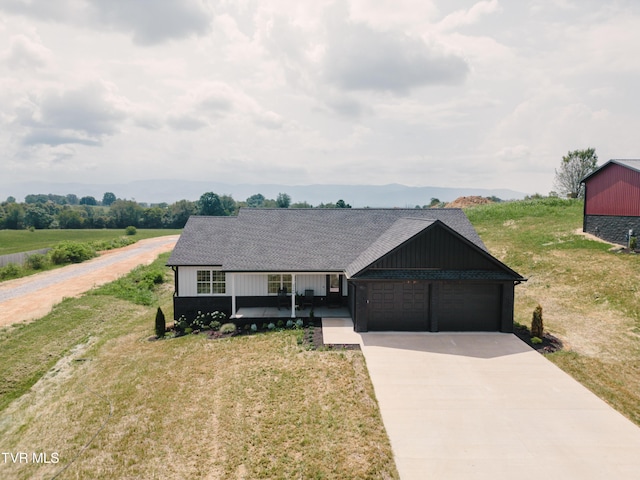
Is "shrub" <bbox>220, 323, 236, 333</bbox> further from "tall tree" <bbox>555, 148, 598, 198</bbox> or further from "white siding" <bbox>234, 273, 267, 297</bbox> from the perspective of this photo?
"tall tree" <bbox>555, 148, 598, 198</bbox>

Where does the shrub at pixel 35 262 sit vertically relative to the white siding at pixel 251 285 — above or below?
below

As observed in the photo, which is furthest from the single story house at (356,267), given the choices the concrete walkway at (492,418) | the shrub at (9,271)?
the shrub at (9,271)

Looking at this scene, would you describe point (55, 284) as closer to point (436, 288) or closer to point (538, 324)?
point (436, 288)

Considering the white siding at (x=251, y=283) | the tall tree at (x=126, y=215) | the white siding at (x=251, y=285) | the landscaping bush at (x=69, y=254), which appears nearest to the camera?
the white siding at (x=251, y=283)

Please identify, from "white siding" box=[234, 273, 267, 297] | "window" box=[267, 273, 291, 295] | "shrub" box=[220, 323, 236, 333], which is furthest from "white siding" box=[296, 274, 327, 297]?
"shrub" box=[220, 323, 236, 333]

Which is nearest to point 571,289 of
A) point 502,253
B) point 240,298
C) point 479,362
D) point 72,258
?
point 502,253

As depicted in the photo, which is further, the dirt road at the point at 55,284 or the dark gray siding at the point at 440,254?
the dirt road at the point at 55,284

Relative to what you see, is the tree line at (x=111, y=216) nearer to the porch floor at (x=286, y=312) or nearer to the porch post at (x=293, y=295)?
the porch floor at (x=286, y=312)

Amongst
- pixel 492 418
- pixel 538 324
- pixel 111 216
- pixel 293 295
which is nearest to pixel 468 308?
pixel 538 324
